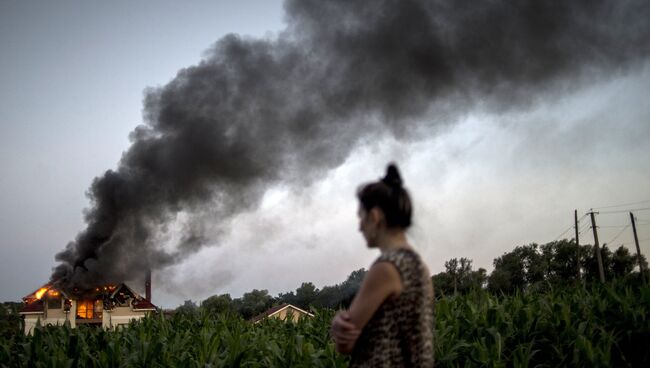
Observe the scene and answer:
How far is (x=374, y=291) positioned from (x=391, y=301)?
5.4 inches

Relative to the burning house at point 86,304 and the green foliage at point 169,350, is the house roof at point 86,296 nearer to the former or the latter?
the burning house at point 86,304

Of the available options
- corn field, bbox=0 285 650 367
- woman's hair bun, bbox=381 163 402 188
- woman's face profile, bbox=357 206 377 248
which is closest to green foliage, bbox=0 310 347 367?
corn field, bbox=0 285 650 367

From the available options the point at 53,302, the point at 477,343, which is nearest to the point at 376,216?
the point at 477,343

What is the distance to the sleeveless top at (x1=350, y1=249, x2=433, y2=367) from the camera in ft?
7.55

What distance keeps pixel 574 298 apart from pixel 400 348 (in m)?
6.11

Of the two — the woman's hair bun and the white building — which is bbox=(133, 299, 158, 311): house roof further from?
the woman's hair bun

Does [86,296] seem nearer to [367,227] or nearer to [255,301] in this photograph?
[255,301]

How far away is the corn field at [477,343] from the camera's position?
228 inches

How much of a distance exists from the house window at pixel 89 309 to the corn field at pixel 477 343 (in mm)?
37609

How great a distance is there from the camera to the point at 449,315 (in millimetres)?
7145

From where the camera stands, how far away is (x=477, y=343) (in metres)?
5.73

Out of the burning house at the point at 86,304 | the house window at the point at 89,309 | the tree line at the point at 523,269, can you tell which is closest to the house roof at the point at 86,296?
the burning house at the point at 86,304

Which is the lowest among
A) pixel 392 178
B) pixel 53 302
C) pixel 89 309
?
pixel 392 178

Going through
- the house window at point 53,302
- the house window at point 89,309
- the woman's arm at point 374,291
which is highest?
the house window at point 53,302
